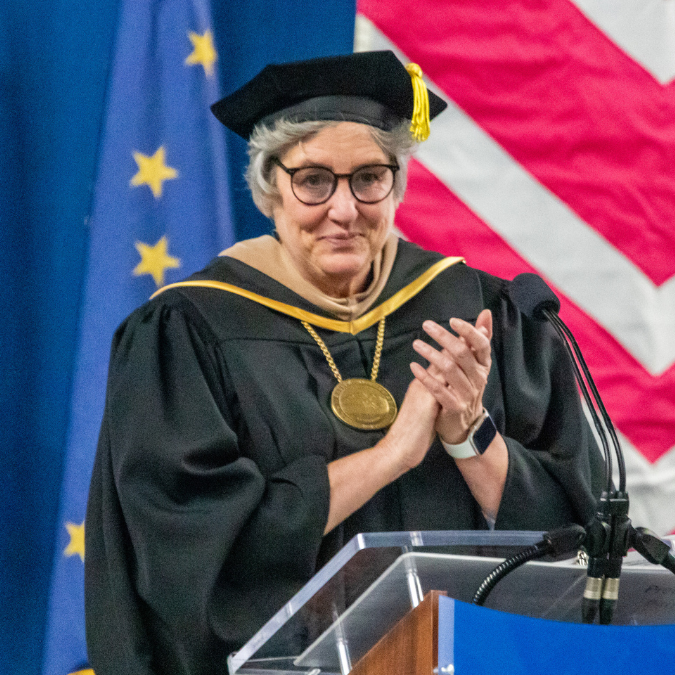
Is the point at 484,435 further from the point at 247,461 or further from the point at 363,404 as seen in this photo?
the point at 247,461

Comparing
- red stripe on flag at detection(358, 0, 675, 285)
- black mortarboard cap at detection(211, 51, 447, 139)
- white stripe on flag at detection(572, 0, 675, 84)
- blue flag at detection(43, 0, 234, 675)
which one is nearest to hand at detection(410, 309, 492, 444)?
black mortarboard cap at detection(211, 51, 447, 139)

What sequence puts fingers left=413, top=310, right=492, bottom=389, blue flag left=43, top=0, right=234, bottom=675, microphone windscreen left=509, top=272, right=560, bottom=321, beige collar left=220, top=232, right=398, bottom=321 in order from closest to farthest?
1. microphone windscreen left=509, top=272, right=560, bottom=321
2. fingers left=413, top=310, right=492, bottom=389
3. beige collar left=220, top=232, right=398, bottom=321
4. blue flag left=43, top=0, right=234, bottom=675

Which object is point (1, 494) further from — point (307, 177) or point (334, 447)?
point (307, 177)

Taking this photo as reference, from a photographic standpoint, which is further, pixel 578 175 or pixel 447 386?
pixel 578 175

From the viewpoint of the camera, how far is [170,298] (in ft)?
6.92

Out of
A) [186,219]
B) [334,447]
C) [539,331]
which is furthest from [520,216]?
[334,447]

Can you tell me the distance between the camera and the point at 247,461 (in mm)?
1920

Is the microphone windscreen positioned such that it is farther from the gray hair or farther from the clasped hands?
the gray hair

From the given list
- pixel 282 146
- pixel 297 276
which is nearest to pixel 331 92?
pixel 282 146

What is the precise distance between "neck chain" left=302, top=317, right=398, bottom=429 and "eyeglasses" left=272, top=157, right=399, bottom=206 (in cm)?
30

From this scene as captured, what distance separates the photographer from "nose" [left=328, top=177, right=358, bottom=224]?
2.08 metres

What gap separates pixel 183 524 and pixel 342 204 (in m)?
0.74

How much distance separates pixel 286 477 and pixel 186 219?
991 millimetres

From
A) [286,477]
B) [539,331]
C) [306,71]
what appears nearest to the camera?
[286,477]
